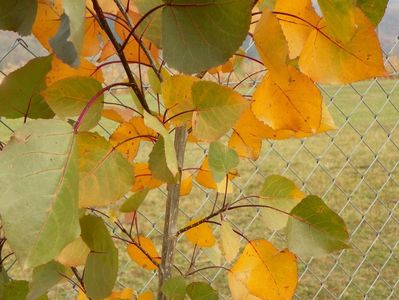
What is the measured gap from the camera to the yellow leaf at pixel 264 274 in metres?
0.58

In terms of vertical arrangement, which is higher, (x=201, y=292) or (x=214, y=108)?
(x=214, y=108)

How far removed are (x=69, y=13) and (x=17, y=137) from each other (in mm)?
94

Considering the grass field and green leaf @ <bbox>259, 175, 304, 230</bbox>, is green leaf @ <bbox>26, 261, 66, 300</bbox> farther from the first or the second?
the grass field

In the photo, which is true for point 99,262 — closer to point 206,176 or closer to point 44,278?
point 44,278

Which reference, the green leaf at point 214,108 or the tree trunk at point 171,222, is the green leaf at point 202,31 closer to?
the green leaf at point 214,108

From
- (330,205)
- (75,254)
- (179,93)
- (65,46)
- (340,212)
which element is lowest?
A: (330,205)

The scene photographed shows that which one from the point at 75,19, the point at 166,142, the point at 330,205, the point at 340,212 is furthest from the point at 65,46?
the point at 330,205

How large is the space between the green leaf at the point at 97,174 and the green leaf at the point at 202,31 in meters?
0.10

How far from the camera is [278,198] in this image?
670 mm

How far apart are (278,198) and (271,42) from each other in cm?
31

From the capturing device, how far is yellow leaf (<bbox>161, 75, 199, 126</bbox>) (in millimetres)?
463

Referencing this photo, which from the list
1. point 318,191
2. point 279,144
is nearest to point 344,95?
point 279,144

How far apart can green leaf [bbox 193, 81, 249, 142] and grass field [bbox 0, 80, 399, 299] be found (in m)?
1.00

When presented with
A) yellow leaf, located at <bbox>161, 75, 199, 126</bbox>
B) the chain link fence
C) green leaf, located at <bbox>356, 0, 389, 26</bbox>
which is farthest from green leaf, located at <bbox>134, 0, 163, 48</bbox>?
the chain link fence
